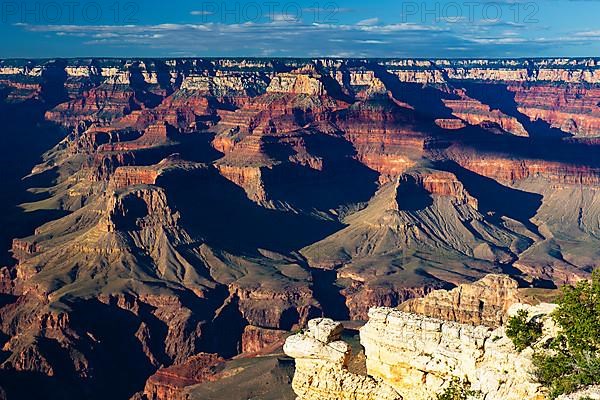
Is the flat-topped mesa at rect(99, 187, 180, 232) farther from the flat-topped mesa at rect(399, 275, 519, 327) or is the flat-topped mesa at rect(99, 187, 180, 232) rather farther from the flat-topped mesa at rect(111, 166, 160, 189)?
the flat-topped mesa at rect(399, 275, 519, 327)

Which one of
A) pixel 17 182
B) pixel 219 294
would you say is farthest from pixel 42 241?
pixel 17 182

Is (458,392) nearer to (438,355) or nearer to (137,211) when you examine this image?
(438,355)

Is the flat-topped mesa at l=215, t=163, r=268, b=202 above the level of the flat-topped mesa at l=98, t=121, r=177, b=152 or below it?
below

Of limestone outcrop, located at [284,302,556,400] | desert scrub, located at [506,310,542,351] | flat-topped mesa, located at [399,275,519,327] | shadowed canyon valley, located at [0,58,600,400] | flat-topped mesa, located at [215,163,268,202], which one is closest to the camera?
desert scrub, located at [506,310,542,351]

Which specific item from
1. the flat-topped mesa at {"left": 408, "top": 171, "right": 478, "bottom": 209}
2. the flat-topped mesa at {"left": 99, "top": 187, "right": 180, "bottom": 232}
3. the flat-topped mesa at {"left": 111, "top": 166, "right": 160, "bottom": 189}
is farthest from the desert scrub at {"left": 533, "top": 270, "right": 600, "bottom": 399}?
the flat-topped mesa at {"left": 408, "top": 171, "right": 478, "bottom": 209}

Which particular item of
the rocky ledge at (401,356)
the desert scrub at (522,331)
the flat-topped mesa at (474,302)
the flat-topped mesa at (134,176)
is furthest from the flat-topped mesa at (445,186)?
the desert scrub at (522,331)

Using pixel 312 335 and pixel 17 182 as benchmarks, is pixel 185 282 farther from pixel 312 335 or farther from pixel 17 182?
pixel 17 182

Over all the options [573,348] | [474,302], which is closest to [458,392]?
[573,348]

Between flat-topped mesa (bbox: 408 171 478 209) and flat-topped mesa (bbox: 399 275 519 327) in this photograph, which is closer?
flat-topped mesa (bbox: 399 275 519 327)
